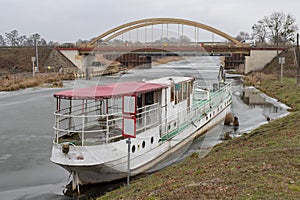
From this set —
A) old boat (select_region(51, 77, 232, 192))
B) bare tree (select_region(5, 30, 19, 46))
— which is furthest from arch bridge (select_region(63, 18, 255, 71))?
bare tree (select_region(5, 30, 19, 46))

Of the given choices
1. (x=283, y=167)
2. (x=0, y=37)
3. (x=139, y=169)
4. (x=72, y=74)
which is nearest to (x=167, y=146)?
(x=139, y=169)

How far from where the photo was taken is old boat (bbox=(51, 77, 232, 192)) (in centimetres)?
1163

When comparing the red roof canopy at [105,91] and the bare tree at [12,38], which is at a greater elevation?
the bare tree at [12,38]

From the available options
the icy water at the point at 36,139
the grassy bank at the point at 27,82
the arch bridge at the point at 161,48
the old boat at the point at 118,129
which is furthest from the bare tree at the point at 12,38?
the old boat at the point at 118,129

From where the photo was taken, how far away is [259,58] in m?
64.5

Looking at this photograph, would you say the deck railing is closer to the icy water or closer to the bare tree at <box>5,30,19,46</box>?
the icy water

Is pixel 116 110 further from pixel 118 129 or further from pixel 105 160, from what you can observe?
pixel 105 160

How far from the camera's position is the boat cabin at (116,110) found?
12.1 m

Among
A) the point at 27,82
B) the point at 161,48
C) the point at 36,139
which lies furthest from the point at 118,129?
the point at 161,48

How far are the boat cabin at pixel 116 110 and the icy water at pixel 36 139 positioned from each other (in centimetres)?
172

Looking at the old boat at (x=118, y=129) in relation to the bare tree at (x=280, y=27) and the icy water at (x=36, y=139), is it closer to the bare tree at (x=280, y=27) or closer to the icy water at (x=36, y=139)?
the icy water at (x=36, y=139)

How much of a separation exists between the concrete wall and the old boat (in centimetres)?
4820

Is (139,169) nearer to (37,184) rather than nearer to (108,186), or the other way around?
(108,186)

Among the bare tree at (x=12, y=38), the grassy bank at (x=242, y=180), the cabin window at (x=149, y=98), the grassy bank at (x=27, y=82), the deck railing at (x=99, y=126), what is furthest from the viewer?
the bare tree at (x=12, y=38)
